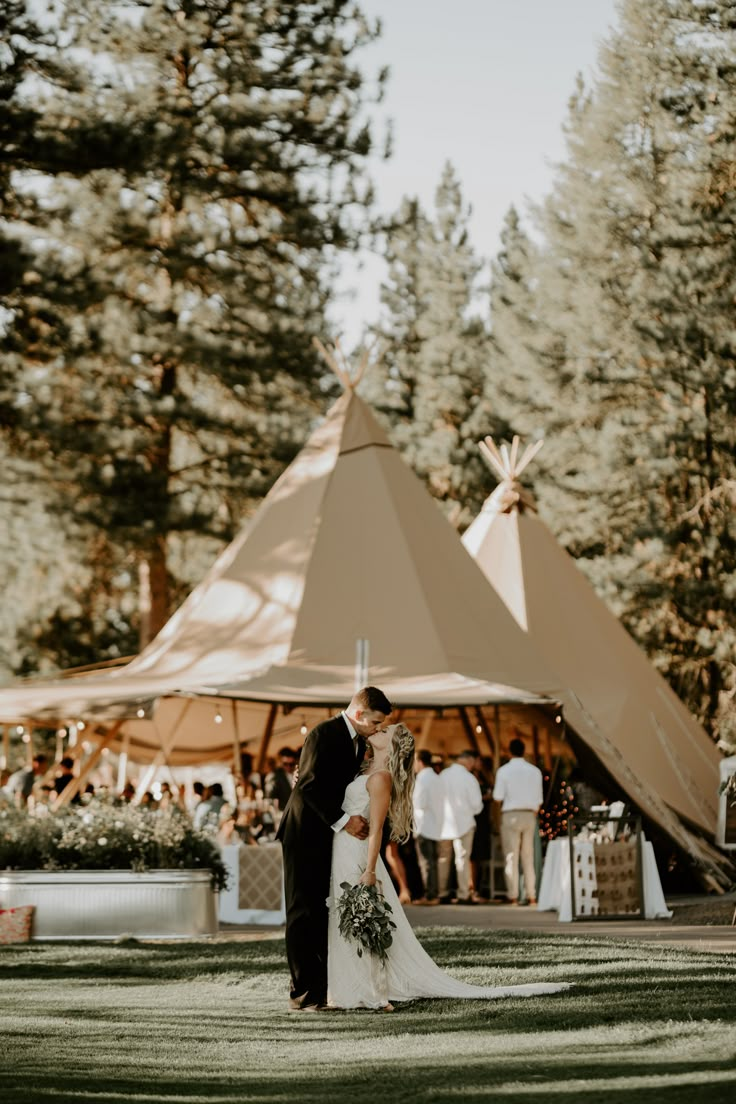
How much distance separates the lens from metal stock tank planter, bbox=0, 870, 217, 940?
519 inches

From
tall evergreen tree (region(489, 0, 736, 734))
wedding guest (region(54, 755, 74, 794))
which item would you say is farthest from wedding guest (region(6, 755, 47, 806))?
tall evergreen tree (region(489, 0, 736, 734))

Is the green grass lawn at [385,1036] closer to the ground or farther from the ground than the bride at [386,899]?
closer to the ground

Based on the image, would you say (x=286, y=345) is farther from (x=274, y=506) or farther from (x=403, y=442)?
(x=403, y=442)

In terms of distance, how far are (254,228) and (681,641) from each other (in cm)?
1105

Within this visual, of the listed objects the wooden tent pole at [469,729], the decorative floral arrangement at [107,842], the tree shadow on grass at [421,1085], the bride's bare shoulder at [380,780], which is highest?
the wooden tent pole at [469,729]

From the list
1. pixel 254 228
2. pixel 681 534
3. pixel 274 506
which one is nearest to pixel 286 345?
pixel 254 228

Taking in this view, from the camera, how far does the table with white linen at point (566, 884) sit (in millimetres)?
14703

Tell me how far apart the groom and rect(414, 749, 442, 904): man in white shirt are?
26.4 ft

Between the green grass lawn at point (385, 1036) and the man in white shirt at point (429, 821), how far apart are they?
18.4ft

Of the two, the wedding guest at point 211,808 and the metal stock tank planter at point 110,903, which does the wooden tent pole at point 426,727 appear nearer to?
the wedding guest at point 211,808

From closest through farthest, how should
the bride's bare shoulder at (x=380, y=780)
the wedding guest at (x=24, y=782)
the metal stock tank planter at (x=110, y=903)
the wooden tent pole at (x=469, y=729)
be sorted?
the bride's bare shoulder at (x=380, y=780), the metal stock tank planter at (x=110, y=903), the wedding guest at (x=24, y=782), the wooden tent pole at (x=469, y=729)

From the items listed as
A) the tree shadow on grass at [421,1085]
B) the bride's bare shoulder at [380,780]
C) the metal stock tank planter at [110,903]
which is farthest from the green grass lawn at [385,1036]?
the metal stock tank planter at [110,903]

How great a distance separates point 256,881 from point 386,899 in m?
7.22

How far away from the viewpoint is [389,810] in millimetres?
8656
